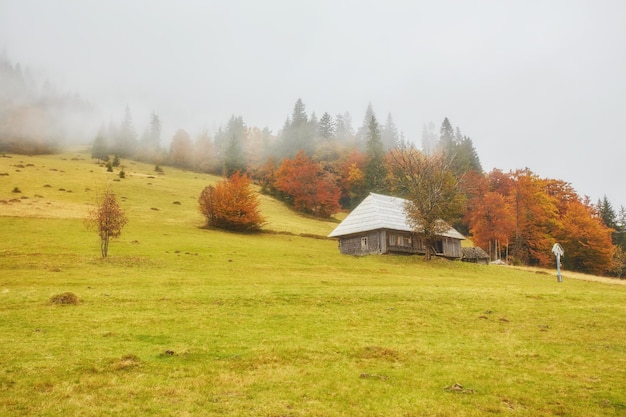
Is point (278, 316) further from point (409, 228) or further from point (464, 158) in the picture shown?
point (464, 158)

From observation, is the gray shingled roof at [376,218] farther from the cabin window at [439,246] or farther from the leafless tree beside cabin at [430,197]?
the leafless tree beside cabin at [430,197]

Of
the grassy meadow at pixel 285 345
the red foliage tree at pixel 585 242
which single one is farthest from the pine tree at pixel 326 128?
the grassy meadow at pixel 285 345

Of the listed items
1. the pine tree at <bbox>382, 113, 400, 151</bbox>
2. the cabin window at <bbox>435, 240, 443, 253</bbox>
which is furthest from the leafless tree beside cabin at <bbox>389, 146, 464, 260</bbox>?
the pine tree at <bbox>382, 113, 400, 151</bbox>

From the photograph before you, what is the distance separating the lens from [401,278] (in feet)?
110

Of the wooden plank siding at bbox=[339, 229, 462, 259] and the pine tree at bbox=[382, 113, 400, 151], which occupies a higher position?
the pine tree at bbox=[382, 113, 400, 151]

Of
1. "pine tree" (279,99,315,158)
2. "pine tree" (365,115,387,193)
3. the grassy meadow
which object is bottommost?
the grassy meadow

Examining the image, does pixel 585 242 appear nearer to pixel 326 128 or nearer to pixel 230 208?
pixel 230 208

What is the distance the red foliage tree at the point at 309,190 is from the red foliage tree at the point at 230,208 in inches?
1058

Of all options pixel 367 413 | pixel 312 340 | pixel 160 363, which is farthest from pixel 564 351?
pixel 160 363

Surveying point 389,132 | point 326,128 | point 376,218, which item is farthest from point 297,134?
point 376,218

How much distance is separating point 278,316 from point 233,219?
47.2m

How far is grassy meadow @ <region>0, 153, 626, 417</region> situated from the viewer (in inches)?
362

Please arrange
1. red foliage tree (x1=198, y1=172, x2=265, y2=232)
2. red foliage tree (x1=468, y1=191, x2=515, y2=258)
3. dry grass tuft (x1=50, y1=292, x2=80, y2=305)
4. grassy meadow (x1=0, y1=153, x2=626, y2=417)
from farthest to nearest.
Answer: red foliage tree (x1=468, y1=191, x2=515, y2=258) < red foliage tree (x1=198, y1=172, x2=265, y2=232) < dry grass tuft (x1=50, y1=292, x2=80, y2=305) < grassy meadow (x1=0, y1=153, x2=626, y2=417)

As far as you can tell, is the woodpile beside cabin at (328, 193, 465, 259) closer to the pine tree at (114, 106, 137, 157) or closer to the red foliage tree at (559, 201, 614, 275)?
the red foliage tree at (559, 201, 614, 275)
